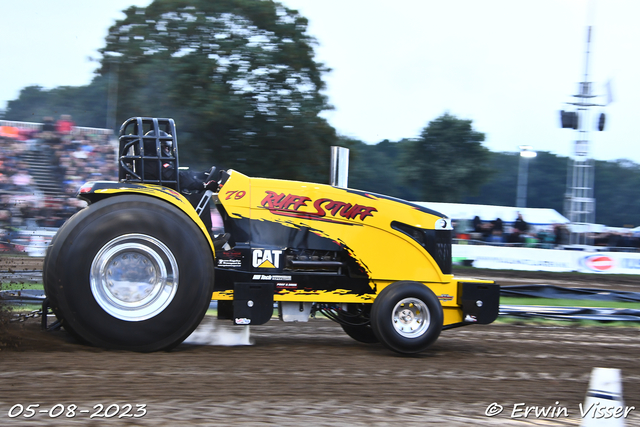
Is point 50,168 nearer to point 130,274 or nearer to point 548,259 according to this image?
point 130,274

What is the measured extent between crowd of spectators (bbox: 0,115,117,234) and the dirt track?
935cm

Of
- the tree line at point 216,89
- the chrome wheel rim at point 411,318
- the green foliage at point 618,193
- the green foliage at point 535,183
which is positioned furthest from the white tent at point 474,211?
the green foliage at point 618,193

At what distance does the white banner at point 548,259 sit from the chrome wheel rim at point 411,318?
40.9ft

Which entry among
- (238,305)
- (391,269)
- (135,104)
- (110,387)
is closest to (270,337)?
(238,305)

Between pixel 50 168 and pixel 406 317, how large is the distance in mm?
12715

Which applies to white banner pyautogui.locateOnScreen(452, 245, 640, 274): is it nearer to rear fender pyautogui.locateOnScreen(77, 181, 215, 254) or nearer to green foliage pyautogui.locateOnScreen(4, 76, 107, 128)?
green foliage pyautogui.locateOnScreen(4, 76, 107, 128)

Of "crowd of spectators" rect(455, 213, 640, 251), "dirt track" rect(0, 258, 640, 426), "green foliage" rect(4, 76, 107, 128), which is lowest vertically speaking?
"dirt track" rect(0, 258, 640, 426)

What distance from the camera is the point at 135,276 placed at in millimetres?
4820

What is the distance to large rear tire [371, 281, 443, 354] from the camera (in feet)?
17.4

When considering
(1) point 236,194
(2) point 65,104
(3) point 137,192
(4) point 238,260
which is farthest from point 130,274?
(2) point 65,104

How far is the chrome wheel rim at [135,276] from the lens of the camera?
15.5ft

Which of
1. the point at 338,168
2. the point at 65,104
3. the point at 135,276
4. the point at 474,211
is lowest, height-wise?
the point at 135,276

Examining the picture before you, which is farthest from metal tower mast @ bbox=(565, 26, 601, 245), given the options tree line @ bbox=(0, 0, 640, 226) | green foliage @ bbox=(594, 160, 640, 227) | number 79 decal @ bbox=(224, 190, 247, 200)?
green foliage @ bbox=(594, 160, 640, 227)

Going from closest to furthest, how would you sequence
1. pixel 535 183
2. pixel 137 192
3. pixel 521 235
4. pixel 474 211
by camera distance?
pixel 137 192
pixel 521 235
pixel 474 211
pixel 535 183
